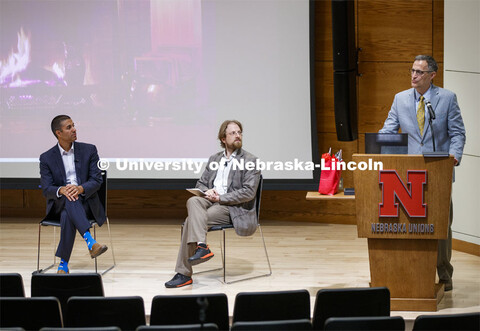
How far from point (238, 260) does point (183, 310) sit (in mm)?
2494

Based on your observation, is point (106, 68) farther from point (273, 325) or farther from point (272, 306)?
point (273, 325)

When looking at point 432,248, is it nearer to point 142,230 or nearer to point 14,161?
point 142,230

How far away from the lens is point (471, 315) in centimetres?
291

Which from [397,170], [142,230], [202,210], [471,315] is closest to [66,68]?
[142,230]

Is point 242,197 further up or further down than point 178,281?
further up

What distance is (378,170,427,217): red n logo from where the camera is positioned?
13.5 feet

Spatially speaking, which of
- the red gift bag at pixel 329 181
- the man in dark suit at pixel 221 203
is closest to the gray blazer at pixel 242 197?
the man in dark suit at pixel 221 203

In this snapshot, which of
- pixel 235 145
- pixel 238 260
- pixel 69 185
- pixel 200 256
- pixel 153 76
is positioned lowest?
pixel 238 260

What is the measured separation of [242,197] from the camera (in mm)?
5117

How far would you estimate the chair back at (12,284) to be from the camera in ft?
12.3

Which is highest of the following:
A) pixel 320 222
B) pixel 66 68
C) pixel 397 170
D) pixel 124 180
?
pixel 66 68

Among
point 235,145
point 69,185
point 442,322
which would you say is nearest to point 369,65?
point 235,145

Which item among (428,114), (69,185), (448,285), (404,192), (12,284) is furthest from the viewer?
(69,185)

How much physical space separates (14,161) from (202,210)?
2.99 metres
